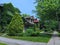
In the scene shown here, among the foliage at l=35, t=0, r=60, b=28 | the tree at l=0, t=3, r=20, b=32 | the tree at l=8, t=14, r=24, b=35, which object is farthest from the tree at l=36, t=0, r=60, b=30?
the tree at l=0, t=3, r=20, b=32

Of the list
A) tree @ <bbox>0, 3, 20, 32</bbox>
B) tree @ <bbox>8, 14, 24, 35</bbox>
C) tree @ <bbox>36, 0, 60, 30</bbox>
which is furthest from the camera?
tree @ <bbox>0, 3, 20, 32</bbox>

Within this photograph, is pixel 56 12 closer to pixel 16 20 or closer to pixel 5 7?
pixel 16 20

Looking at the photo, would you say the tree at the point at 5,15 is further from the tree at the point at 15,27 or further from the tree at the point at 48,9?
the tree at the point at 48,9

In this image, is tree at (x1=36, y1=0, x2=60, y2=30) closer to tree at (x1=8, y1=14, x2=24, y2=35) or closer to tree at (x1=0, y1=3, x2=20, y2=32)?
tree at (x1=8, y1=14, x2=24, y2=35)

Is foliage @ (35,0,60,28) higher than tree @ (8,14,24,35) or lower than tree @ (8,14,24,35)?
higher

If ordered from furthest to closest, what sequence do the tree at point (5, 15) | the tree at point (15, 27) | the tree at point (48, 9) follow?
the tree at point (5, 15) → the tree at point (48, 9) → the tree at point (15, 27)

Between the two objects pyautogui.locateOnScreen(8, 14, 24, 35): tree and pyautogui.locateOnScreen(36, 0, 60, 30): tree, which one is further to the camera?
pyautogui.locateOnScreen(36, 0, 60, 30): tree

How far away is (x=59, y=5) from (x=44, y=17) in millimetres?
5100

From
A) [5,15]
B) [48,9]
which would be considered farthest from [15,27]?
[5,15]

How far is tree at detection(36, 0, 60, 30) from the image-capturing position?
37.3m

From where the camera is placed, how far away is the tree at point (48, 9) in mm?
37325

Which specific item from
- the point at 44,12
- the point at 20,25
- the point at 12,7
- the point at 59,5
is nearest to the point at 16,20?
the point at 20,25

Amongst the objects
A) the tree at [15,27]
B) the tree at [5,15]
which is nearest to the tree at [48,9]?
the tree at [15,27]

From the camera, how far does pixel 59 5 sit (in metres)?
37.2
